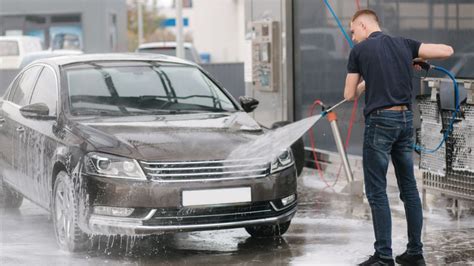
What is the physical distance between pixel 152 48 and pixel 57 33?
297 inches

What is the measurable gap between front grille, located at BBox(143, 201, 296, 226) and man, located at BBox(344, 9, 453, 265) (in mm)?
935

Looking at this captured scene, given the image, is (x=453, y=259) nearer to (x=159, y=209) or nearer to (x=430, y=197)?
(x=159, y=209)

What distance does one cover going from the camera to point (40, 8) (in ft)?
103

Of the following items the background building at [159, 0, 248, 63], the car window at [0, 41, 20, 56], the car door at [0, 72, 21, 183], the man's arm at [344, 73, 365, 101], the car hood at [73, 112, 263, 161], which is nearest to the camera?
the man's arm at [344, 73, 365, 101]

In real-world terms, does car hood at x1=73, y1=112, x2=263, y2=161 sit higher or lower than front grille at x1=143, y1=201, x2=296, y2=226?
higher

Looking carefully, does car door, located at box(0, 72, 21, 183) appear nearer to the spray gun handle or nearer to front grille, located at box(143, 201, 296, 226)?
front grille, located at box(143, 201, 296, 226)

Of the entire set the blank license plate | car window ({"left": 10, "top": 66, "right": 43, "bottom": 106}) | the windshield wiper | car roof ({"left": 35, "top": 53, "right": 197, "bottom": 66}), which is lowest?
the blank license plate

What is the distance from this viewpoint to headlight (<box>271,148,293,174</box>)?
7957mm

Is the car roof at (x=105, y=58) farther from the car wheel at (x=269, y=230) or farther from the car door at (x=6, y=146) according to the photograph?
the car wheel at (x=269, y=230)

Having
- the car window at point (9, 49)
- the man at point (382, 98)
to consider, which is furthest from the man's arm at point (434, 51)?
the car window at point (9, 49)

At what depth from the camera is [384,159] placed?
725 centimetres

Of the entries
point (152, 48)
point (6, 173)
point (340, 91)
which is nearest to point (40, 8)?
point (152, 48)

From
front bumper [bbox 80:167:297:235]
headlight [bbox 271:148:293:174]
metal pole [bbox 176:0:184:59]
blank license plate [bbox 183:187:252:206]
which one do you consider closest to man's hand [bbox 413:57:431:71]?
headlight [bbox 271:148:293:174]

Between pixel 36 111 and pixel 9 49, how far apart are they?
1921 cm
